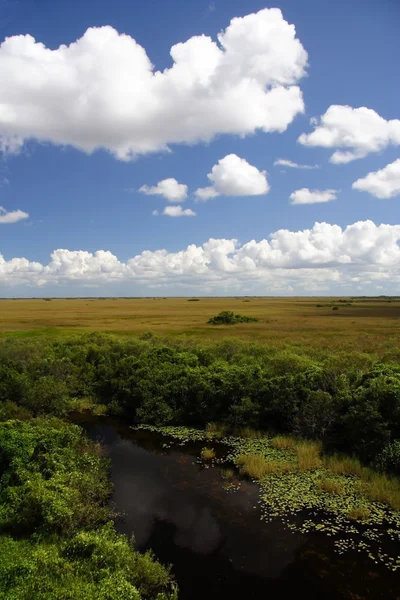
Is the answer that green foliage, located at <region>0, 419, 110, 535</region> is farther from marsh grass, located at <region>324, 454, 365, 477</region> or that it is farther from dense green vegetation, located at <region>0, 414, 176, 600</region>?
marsh grass, located at <region>324, 454, 365, 477</region>

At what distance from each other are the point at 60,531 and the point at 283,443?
40.6 feet

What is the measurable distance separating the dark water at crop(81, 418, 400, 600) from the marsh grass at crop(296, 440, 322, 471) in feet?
9.61

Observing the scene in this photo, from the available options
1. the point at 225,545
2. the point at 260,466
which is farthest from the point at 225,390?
the point at 225,545

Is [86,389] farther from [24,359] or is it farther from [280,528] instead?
[280,528]

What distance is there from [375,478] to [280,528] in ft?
17.2

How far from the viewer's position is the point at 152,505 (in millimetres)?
15852

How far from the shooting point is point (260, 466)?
725 inches

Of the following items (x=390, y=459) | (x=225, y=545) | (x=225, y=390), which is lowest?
(x=225, y=545)

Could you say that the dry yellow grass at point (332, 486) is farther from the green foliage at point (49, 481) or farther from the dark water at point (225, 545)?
the green foliage at point (49, 481)

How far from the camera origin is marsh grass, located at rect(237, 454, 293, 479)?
18066 millimetres

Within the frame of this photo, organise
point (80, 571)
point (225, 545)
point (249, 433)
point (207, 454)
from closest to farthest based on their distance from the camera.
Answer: point (80, 571)
point (225, 545)
point (207, 454)
point (249, 433)

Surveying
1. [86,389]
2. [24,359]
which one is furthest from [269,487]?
[24,359]

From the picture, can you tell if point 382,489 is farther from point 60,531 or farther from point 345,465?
point 60,531

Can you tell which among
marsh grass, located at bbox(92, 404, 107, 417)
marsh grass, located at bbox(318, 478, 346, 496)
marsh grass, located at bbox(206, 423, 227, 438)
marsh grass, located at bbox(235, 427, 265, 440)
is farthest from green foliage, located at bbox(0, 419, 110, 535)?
marsh grass, located at bbox(318, 478, 346, 496)
